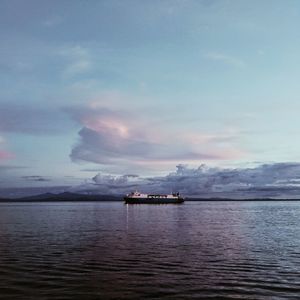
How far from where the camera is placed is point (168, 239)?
192ft

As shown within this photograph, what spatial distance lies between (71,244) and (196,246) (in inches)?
597

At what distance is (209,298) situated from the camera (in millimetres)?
25422

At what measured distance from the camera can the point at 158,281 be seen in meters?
29.8

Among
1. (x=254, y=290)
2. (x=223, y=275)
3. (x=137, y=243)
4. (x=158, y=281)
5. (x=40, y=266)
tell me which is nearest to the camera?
(x=254, y=290)

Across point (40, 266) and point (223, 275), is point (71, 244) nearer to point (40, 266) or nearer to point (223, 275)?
point (40, 266)

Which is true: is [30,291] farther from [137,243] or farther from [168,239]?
[168,239]

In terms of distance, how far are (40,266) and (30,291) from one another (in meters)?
9.07

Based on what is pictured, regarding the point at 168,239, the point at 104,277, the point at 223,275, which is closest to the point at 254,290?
the point at 223,275

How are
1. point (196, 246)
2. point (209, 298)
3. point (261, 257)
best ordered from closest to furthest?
point (209, 298), point (261, 257), point (196, 246)

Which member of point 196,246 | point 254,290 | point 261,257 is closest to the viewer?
point 254,290

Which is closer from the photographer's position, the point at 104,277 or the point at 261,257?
the point at 104,277

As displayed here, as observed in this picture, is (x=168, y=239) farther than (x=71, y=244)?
Yes

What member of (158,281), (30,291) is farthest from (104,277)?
(30,291)

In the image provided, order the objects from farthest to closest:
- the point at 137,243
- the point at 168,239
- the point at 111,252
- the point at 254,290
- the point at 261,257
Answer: the point at 168,239 → the point at 137,243 → the point at 111,252 → the point at 261,257 → the point at 254,290
